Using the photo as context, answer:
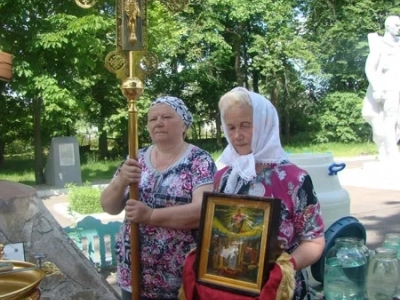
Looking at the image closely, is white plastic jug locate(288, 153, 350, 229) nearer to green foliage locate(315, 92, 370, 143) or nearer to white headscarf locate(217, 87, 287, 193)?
white headscarf locate(217, 87, 287, 193)

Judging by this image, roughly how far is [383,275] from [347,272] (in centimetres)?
14

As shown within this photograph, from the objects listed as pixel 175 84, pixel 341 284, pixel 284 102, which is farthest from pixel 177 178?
pixel 284 102

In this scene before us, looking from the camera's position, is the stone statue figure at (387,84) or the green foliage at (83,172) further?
the green foliage at (83,172)

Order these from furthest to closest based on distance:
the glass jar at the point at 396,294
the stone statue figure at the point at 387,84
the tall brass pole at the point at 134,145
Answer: the stone statue figure at the point at 387,84 → the tall brass pole at the point at 134,145 → the glass jar at the point at 396,294

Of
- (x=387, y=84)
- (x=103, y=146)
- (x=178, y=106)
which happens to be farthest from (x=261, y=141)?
(x=103, y=146)

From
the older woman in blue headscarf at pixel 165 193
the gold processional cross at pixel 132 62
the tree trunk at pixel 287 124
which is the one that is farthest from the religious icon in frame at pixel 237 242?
the tree trunk at pixel 287 124

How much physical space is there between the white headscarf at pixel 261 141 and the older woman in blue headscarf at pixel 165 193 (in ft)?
1.27

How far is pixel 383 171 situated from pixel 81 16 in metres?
7.44

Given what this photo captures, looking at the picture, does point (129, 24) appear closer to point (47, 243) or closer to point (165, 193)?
point (165, 193)

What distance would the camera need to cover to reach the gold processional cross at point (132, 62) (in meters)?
2.14

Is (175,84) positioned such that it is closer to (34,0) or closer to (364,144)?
(364,144)

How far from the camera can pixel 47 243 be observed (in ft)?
7.79

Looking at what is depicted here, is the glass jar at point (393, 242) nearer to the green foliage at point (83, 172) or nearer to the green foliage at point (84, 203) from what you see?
the green foliage at point (84, 203)

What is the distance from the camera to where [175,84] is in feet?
77.9
